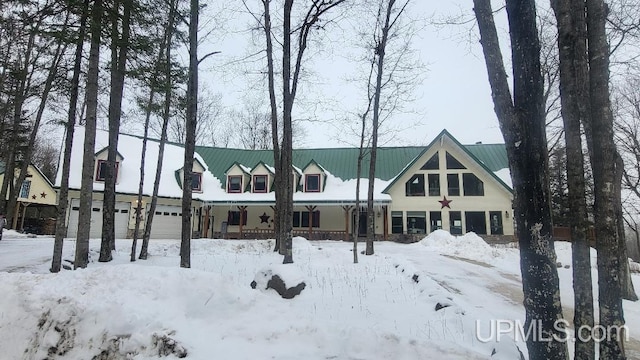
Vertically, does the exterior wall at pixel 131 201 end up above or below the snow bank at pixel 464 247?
above

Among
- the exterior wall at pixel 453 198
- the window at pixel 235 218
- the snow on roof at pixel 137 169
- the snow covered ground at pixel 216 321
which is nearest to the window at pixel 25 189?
the snow on roof at pixel 137 169

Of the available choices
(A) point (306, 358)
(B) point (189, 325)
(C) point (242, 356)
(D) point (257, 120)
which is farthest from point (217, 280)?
(D) point (257, 120)

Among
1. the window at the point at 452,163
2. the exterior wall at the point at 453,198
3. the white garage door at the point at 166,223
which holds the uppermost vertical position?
the window at the point at 452,163

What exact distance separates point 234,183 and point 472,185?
1744 centimetres

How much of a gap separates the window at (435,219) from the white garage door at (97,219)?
20.4 m

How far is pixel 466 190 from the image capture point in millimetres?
25141

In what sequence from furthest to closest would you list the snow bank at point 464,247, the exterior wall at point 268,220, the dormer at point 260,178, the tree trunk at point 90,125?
1. the dormer at point 260,178
2. the exterior wall at point 268,220
3. the snow bank at point 464,247
4. the tree trunk at point 90,125

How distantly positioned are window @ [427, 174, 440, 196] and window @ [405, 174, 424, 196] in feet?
1.83

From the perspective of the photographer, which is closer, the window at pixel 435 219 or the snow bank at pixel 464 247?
the snow bank at pixel 464 247

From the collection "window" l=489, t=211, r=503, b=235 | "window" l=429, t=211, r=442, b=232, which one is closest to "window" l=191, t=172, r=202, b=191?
"window" l=429, t=211, r=442, b=232

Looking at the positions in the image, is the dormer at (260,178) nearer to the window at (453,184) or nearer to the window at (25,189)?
the window at (453,184)

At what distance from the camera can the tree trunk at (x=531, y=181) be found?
9.70 ft

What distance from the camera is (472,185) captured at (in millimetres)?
25125

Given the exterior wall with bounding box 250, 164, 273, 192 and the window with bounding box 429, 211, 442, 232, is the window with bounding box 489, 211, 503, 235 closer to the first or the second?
the window with bounding box 429, 211, 442, 232
